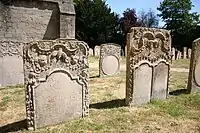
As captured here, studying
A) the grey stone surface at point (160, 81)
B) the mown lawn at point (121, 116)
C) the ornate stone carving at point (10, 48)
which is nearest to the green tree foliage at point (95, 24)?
the ornate stone carving at point (10, 48)

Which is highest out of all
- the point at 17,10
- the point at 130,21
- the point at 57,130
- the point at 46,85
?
the point at 130,21

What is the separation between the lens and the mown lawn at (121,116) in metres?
4.20

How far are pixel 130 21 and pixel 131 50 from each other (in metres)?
29.0

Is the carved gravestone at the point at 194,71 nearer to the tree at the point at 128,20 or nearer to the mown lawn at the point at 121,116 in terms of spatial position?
the mown lawn at the point at 121,116

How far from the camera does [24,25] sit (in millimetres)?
8445

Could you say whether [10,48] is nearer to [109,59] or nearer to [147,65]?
[109,59]

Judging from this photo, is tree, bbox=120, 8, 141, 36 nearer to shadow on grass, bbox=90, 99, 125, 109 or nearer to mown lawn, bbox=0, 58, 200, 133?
mown lawn, bbox=0, 58, 200, 133

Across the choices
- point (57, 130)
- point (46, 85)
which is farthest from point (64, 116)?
point (46, 85)

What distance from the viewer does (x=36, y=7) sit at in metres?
8.54

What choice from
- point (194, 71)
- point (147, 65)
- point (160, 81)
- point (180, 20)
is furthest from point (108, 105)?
point (180, 20)

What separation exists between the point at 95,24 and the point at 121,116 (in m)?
26.1

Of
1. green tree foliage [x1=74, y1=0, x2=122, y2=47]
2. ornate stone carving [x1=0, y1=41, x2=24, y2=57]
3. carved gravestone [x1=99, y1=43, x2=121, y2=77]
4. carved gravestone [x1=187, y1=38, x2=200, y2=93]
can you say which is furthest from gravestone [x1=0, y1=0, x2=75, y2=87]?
green tree foliage [x1=74, y1=0, x2=122, y2=47]

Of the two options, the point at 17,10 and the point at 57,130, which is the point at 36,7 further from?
the point at 57,130

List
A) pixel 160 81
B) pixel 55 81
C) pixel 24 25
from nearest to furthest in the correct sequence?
pixel 55 81, pixel 160 81, pixel 24 25
